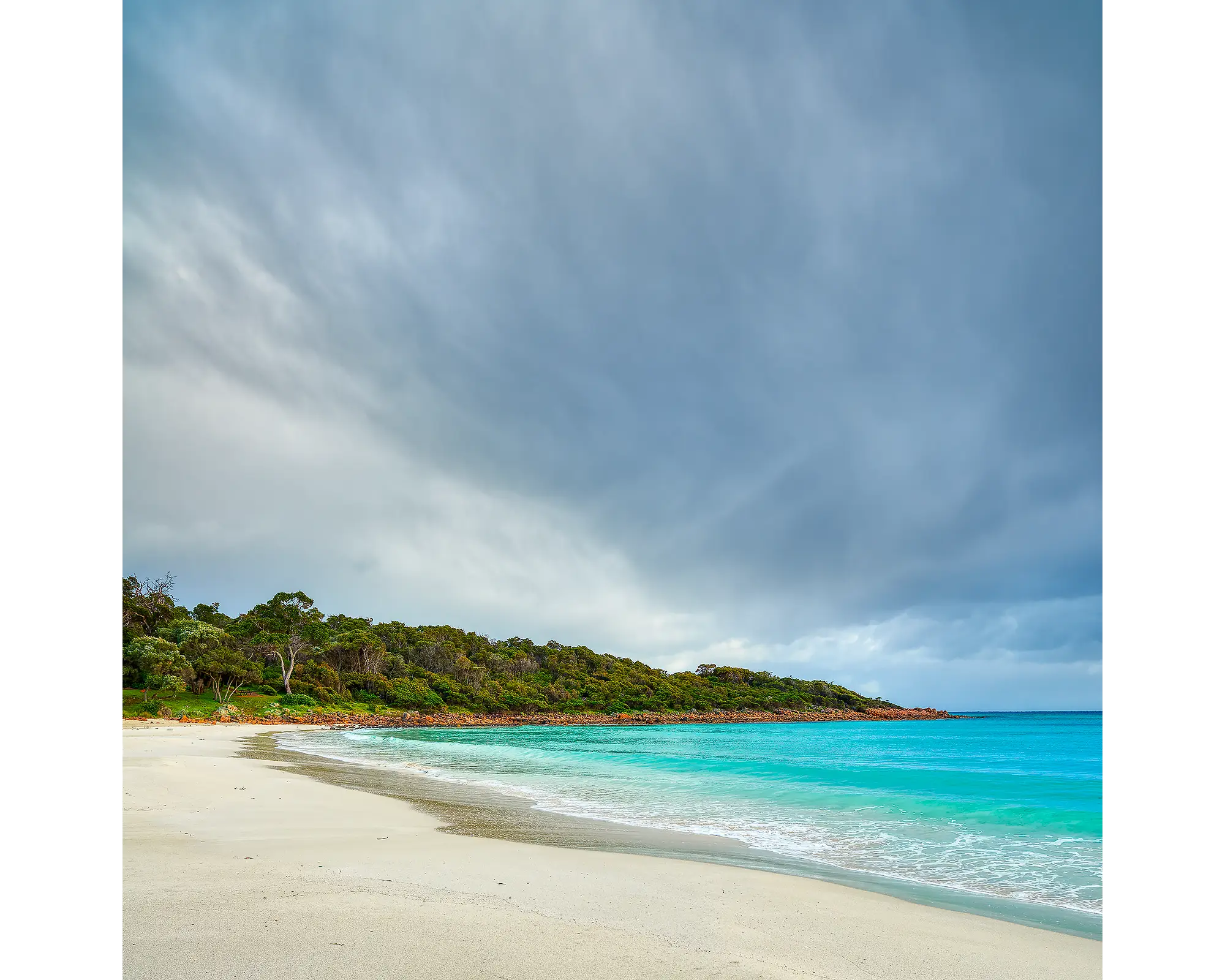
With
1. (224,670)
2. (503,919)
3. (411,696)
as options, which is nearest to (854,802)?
(503,919)

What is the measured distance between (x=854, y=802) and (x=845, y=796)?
72 centimetres

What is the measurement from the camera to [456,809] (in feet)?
27.1

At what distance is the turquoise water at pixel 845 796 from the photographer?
6.25 meters

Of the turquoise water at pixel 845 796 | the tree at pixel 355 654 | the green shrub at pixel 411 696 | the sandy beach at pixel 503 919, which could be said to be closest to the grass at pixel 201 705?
the green shrub at pixel 411 696

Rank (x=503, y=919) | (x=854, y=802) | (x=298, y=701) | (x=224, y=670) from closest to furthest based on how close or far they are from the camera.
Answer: (x=503, y=919) → (x=854, y=802) → (x=224, y=670) → (x=298, y=701)

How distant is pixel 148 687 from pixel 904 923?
33500mm

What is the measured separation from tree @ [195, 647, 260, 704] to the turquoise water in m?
9.41

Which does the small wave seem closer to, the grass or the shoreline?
the grass

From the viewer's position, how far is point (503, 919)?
348 centimetres

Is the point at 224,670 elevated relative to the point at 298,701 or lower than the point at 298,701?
elevated
